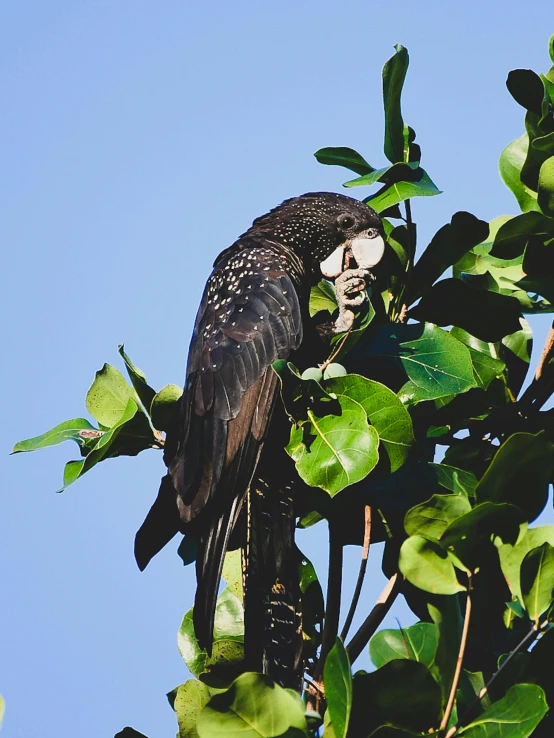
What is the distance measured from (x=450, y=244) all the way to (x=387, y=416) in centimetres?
72

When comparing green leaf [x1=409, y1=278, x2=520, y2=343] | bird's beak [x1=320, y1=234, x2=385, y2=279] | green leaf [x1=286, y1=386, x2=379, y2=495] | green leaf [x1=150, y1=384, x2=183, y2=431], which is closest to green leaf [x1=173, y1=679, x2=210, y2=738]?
green leaf [x1=286, y1=386, x2=379, y2=495]

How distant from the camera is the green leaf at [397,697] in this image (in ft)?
6.14

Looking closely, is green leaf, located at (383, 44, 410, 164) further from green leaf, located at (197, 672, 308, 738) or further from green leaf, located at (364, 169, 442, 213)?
green leaf, located at (197, 672, 308, 738)

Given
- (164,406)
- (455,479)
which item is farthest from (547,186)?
(164,406)

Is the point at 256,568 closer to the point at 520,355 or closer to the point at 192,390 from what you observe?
the point at 192,390

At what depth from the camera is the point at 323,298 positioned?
148 inches

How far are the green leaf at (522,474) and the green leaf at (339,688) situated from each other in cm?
47

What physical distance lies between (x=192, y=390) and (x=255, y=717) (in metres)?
1.81

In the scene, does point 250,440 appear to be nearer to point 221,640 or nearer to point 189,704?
point 221,640

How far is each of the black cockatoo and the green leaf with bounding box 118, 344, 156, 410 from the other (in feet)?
0.77

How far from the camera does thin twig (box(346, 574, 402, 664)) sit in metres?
Answer: 2.42

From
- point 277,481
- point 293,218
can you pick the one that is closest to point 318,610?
point 277,481

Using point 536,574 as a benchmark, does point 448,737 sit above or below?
below

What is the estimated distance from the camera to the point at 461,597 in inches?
91.9
